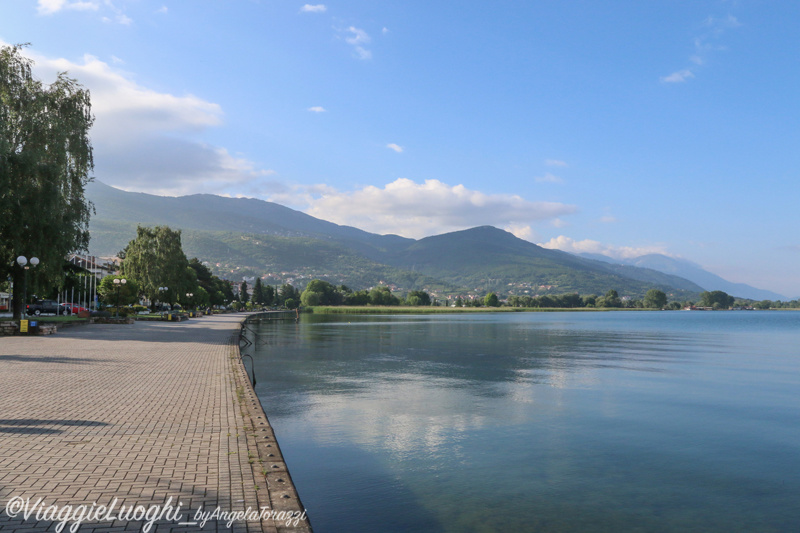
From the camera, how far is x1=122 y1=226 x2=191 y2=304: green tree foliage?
65.9m

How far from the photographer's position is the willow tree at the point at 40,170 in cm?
2884

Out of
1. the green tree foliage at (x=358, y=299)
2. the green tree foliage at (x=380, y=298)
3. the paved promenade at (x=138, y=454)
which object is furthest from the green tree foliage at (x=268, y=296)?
the paved promenade at (x=138, y=454)

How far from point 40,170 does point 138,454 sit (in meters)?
28.4

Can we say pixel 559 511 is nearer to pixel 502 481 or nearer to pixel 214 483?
pixel 502 481

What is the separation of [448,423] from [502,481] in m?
3.74

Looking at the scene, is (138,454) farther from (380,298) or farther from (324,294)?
(324,294)

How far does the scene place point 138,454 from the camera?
7.20 m

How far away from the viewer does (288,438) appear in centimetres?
1072

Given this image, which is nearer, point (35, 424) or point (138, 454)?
point (138, 454)

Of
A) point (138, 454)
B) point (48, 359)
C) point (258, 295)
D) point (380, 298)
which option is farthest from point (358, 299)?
point (138, 454)

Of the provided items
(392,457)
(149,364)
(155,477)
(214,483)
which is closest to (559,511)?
(392,457)

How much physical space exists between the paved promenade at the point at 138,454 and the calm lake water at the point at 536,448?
1.16 m

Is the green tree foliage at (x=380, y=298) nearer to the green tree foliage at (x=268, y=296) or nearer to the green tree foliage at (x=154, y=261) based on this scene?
the green tree foliage at (x=268, y=296)

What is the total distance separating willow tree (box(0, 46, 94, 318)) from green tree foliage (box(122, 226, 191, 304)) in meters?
30.0
